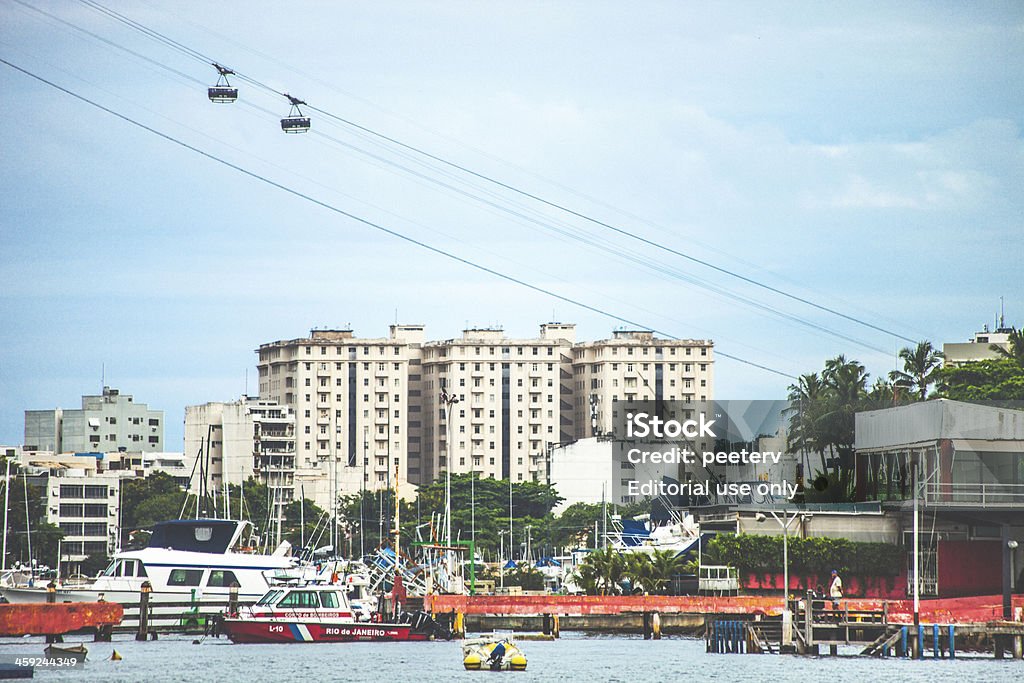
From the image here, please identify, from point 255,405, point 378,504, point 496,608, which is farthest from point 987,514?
point 255,405

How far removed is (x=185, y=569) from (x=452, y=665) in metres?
19.7

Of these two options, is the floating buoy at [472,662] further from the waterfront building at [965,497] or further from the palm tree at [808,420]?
the palm tree at [808,420]

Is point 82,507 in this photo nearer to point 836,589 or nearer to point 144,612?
point 144,612

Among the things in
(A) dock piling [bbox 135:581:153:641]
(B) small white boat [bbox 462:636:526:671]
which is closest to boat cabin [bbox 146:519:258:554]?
(A) dock piling [bbox 135:581:153:641]

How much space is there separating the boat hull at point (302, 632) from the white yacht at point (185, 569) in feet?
17.3

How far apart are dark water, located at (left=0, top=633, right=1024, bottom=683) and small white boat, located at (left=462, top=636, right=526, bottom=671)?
0.68m

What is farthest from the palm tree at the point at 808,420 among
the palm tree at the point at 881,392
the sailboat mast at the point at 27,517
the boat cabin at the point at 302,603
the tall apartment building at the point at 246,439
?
the tall apartment building at the point at 246,439

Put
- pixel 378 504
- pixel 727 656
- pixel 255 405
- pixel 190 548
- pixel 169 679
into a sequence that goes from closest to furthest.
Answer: pixel 169 679 → pixel 727 656 → pixel 190 548 → pixel 378 504 → pixel 255 405

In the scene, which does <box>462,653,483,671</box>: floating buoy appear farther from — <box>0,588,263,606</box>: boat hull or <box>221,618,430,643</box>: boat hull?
<box>0,588,263,606</box>: boat hull

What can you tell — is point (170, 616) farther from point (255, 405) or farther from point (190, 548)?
point (255, 405)

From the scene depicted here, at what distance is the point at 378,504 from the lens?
176500 millimetres

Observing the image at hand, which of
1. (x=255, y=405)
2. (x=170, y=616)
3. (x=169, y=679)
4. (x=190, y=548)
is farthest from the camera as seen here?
(x=255, y=405)

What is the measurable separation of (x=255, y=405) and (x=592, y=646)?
438 ft

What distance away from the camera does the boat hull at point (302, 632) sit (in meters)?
66.8
